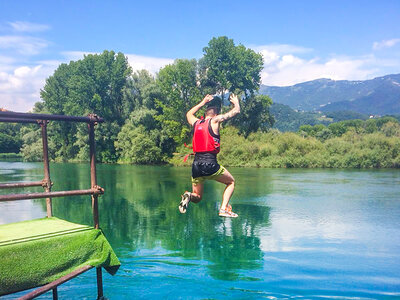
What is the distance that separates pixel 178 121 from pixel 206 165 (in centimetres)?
4994

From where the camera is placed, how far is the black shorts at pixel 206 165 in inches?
262

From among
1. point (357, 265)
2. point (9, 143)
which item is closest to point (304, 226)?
point (357, 265)

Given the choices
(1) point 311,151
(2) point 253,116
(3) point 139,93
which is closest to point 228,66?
(2) point 253,116

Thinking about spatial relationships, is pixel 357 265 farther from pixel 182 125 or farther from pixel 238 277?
pixel 182 125

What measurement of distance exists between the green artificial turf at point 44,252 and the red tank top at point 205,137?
8.73 ft

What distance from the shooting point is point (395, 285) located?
7215mm

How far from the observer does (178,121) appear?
5628 cm

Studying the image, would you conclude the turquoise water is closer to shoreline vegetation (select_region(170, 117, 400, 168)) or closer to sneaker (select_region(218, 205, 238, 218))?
sneaker (select_region(218, 205, 238, 218))

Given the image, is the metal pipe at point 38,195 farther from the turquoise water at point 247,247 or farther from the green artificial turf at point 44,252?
the turquoise water at point 247,247

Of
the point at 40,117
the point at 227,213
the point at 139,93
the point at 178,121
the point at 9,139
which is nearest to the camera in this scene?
the point at 40,117

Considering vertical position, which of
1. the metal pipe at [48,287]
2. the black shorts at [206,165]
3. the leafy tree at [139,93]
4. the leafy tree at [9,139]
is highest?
the leafy tree at [139,93]

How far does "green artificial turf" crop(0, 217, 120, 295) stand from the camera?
12.6 feet

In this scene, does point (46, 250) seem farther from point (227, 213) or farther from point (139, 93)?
point (139, 93)

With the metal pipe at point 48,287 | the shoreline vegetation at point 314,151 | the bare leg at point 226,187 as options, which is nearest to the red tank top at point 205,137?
the bare leg at point 226,187
